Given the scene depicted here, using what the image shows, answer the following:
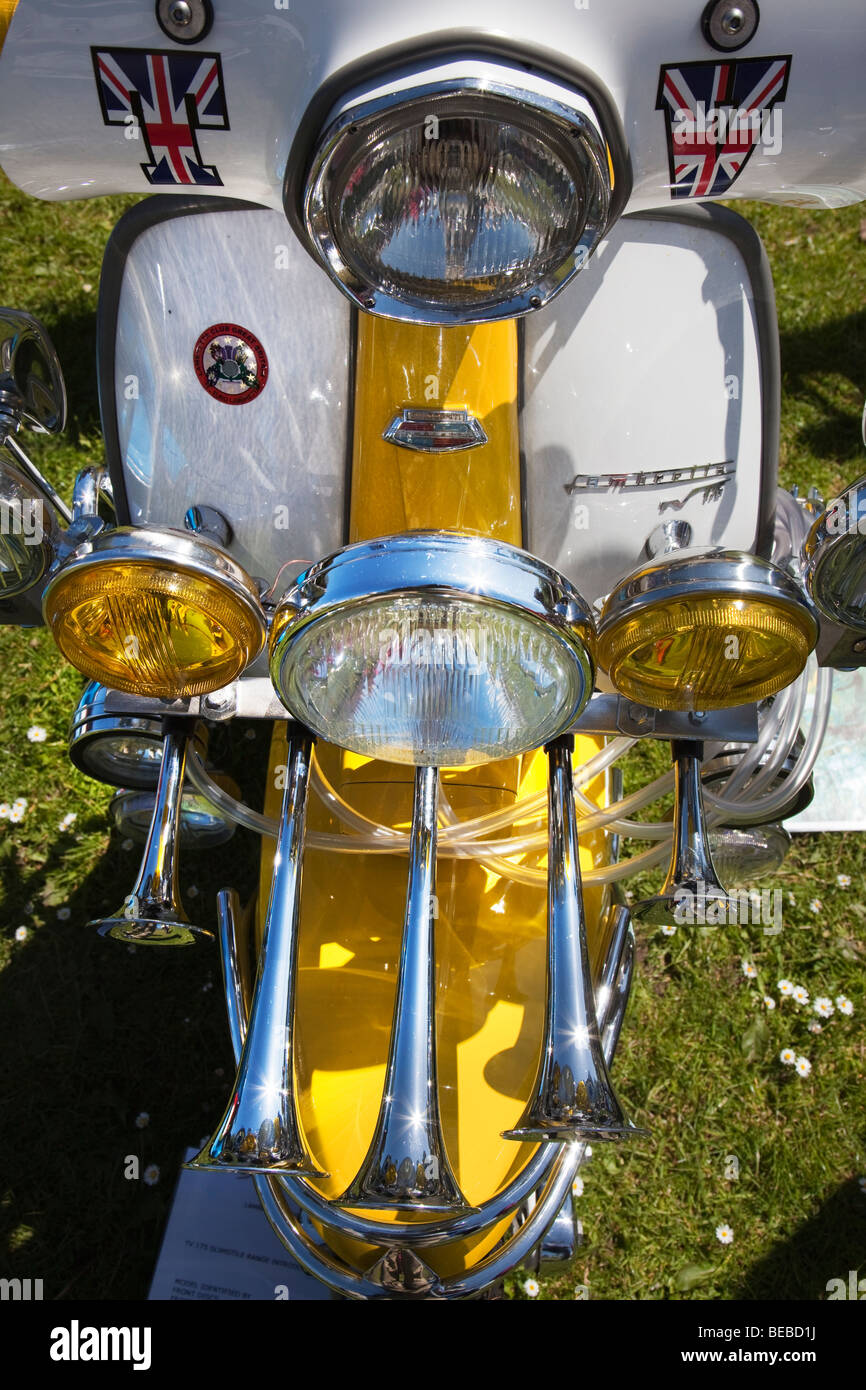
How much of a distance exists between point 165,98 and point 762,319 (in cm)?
100

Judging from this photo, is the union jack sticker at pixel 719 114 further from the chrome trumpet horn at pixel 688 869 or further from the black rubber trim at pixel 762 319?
the chrome trumpet horn at pixel 688 869

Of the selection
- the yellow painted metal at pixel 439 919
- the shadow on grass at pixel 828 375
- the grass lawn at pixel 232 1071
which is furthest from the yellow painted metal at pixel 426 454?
the shadow on grass at pixel 828 375

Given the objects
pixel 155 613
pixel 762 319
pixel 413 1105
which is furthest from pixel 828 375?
pixel 413 1105

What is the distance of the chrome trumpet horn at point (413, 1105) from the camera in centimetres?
107

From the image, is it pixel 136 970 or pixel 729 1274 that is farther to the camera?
pixel 136 970

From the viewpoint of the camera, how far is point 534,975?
56.9 inches

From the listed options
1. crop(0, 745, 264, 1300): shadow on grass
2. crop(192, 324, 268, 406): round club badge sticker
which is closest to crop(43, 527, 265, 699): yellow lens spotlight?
crop(192, 324, 268, 406): round club badge sticker

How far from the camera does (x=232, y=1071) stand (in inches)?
88.1

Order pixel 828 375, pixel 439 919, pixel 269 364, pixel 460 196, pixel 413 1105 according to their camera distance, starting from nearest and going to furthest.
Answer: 1. pixel 460 196
2. pixel 413 1105
3. pixel 439 919
4. pixel 269 364
5. pixel 828 375

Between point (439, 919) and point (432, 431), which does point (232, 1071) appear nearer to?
point (439, 919)

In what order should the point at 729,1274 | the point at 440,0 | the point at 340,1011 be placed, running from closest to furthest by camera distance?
the point at 440,0
the point at 340,1011
the point at 729,1274
